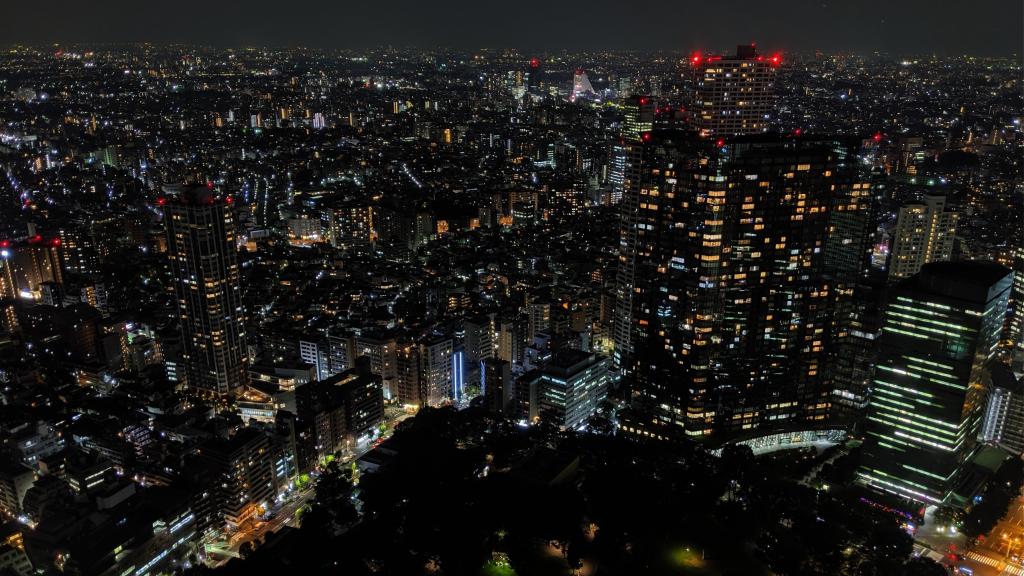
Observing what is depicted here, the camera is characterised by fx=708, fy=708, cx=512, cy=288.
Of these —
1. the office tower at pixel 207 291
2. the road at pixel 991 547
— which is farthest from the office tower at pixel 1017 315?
the office tower at pixel 207 291

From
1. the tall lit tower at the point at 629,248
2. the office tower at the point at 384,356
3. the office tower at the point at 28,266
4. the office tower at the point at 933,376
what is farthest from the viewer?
the office tower at the point at 28,266

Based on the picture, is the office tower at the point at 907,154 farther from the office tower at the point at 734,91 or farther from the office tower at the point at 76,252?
the office tower at the point at 76,252

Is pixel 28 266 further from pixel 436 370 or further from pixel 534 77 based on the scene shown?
pixel 534 77

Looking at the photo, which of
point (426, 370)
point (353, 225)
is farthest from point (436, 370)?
point (353, 225)

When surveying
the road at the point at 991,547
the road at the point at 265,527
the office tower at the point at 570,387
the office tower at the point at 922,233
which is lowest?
the road at the point at 265,527

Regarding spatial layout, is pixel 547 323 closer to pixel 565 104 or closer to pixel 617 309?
pixel 617 309

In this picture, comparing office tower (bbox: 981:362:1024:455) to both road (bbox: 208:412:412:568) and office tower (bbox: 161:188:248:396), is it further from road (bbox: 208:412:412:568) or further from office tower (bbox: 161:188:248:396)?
office tower (bbox: 161:188:248:396)

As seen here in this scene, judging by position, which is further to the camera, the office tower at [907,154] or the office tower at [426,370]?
the office tower at [907,154]
